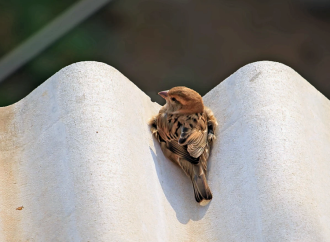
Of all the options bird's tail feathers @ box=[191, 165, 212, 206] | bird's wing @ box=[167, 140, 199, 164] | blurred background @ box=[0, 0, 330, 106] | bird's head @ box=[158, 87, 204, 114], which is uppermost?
blurred background @ box=[0, 0, 330, 106]

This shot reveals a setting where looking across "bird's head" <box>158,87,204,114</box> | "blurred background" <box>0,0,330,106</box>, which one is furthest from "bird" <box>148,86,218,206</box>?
"blurred background" <box>0,0,330,106</box>

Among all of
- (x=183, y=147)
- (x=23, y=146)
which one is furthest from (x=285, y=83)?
(x=23, y=146)

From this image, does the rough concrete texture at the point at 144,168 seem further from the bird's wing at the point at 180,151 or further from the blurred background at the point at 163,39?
the blurred background at the point at 163,39

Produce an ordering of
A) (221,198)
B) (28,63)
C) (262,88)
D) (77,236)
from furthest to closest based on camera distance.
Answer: (28,63)
(262,88)
(221,198)
(77,236)

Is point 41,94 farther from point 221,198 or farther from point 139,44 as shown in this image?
point 139,44

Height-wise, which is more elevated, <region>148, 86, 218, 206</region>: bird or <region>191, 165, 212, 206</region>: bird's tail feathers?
→ <region>148, 86, 218, 206</region>: bird

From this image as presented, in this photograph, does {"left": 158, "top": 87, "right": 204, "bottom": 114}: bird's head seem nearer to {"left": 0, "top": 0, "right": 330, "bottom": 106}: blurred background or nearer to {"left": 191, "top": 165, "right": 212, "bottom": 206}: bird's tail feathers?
{"left": 191, "top": 165, "right": 212, "bottom": 206}: bird's tail feathers

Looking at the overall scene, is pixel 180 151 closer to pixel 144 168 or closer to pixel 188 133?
pixel 188 133
